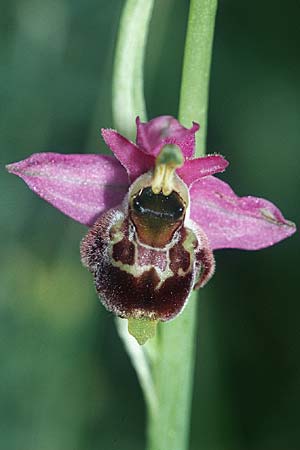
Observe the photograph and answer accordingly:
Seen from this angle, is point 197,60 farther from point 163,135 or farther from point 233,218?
point 233,218

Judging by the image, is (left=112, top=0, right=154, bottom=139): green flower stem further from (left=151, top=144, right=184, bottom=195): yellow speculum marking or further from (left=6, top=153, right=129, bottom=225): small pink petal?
(left=151, top=144, right=184, bottom=195): yellow speculum marking

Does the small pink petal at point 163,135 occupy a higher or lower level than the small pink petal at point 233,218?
higher

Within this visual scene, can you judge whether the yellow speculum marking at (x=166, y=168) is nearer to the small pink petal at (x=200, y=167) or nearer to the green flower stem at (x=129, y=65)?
the small pink petal at (x=200, y=167)

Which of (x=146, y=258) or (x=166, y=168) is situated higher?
(x=166, y=168)

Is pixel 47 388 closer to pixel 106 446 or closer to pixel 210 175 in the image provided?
pixel 106 446

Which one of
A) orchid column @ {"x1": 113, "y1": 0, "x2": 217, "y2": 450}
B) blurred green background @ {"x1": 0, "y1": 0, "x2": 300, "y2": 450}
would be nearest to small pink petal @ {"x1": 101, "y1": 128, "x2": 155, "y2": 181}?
orchid column @ {"x1": 113, "y1": 0, "x2": 217, "y2": 450}

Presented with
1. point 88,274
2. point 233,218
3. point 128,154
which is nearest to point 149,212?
point 128,154

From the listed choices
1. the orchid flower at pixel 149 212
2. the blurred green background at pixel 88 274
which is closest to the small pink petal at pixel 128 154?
the orchid flower at pixel 149 212
